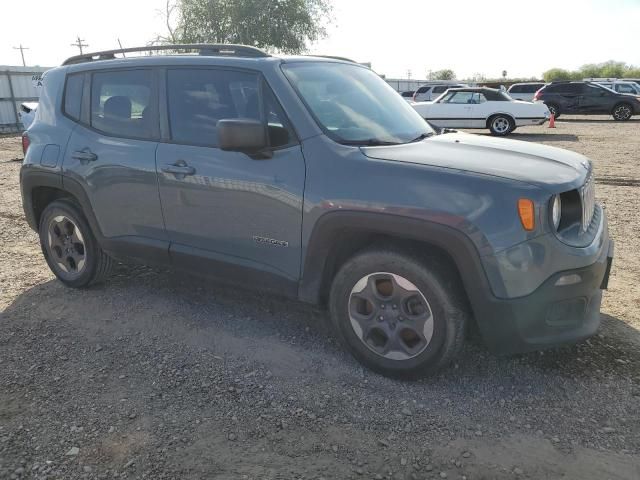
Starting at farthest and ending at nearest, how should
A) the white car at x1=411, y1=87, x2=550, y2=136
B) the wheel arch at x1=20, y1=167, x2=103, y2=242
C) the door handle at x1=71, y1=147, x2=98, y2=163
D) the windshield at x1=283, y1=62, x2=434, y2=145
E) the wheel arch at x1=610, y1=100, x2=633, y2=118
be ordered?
the wheel arch at x1=610, y1=100, x2=633, y2=118, the white car at x1=411, y1=87, x2=550, y2=136, the wheel arch at x1=20, y1=167, x2=103, y2=242, the door handle at x1=71, y1=147, x2=98, y2=163, the windshield at x1=283, y1=62, x2=434, y2=145

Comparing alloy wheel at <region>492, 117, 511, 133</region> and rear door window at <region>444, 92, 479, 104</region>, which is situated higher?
rear door window at <region>444, 92, 479, 104</region>

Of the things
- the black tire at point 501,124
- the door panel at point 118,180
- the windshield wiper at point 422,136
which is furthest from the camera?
the black tire at point 501,124

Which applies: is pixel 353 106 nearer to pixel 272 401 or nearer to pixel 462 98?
pixel 272 401

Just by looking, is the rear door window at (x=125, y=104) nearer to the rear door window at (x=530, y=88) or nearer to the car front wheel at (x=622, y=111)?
the car front wheel at (x=622, y=111)

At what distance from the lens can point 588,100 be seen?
23641 millimetres

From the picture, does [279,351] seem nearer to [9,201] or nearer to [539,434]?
[539,434]

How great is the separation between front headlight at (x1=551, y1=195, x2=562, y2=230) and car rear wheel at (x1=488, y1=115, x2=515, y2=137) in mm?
14892

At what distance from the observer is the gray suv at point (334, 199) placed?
9.09 ft

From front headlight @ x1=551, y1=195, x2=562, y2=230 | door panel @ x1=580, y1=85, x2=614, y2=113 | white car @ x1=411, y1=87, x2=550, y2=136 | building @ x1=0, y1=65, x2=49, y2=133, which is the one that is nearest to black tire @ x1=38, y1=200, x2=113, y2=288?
front headlight @ x1=551, y1=195, x2=562, y2=230

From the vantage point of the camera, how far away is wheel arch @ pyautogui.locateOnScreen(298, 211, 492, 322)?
9.11 ft

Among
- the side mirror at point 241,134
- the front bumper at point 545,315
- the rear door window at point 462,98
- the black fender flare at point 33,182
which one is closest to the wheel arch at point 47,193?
the black fender flare at point 33,182

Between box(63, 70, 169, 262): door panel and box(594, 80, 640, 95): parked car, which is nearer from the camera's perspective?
box(63, 70, 169, 262): door panel

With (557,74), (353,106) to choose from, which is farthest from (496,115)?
(557,74)

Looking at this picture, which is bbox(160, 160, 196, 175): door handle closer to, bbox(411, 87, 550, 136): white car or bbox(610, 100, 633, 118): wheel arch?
bbox(411, 87, 550, 136): white car
